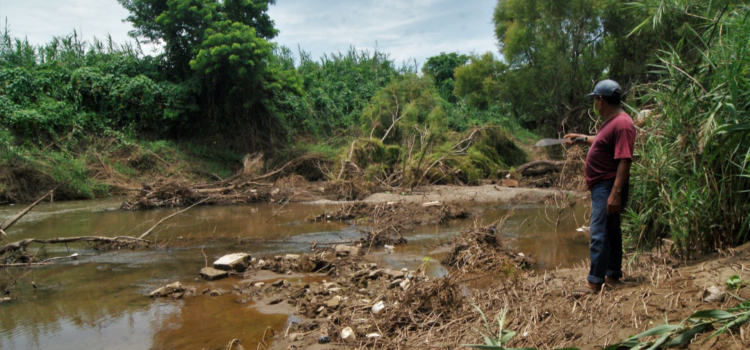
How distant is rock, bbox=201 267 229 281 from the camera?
18.8 ft

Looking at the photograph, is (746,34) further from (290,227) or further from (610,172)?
(290,227)

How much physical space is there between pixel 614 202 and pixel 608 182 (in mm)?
222

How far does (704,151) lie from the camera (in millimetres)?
3770

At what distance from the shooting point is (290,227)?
9.40 m

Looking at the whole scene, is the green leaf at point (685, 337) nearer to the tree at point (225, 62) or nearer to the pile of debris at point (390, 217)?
the pile of debris at point (390, 217)

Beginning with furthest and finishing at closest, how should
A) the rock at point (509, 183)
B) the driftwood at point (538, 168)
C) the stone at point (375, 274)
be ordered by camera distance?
the driftwood at point (538, 168)
the rock at point (509, 183)
the stone at point (375, 274)

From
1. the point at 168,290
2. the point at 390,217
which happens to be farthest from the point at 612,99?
the point at 390,217

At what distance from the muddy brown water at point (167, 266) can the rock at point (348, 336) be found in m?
0.74

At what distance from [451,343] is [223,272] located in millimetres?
3596

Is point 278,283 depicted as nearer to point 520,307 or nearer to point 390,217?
point 520,307

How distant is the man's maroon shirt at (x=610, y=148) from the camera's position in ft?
11.6

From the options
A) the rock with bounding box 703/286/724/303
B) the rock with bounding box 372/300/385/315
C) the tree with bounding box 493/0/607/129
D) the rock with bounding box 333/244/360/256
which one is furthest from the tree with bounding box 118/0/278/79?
the rock with bounding box 703/286/724/303

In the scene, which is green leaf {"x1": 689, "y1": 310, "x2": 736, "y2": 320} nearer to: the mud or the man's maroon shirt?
the mud

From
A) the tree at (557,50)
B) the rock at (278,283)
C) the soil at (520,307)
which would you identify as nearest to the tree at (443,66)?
the tree at (557,50)
